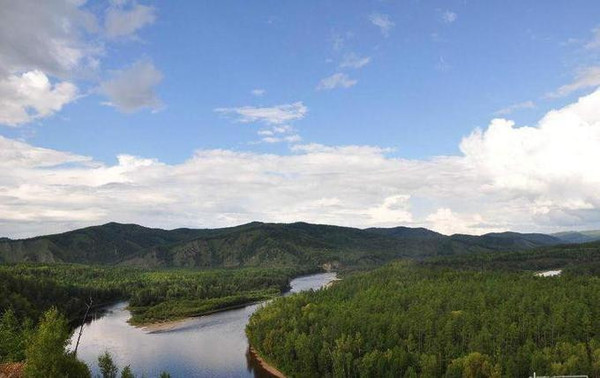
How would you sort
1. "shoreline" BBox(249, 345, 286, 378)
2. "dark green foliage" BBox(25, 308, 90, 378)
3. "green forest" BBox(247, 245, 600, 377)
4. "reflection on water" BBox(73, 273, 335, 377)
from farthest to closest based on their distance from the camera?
1. "reflection on water" BBox(73, 273, 335, 377)
2. "shoreline" BBox(249, 345, 286, 378)
3. "green forest" BBox(247, 245, 600, 377)
4. "dark green foliage" BBox(25, 308, 90, 378)

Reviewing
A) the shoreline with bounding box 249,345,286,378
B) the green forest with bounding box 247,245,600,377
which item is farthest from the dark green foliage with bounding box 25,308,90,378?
the shoreline with bounding box 249,345,286,378

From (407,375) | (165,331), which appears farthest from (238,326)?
(407,375)

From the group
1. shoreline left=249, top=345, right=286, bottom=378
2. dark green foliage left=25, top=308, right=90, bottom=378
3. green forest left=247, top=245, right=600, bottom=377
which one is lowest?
shoreline left=249, top=345, right=286, bottom=378

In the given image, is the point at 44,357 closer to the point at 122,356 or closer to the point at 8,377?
the point at 8,377

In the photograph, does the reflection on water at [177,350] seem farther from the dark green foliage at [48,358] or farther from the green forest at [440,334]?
the dark green foliage at [48,358]

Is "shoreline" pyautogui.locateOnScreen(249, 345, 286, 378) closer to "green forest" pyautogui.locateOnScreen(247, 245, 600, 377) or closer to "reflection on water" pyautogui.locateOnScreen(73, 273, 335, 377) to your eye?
"green forest" pyautogui.locateOnScreen(247, 245, 600, 377)

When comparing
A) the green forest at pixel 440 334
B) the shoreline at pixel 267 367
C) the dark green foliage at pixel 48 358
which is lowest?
the shoreline at pixel 267 367

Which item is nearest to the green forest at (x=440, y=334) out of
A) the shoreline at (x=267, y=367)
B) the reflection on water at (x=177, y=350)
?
the shoreline at (x=267, y=367)
